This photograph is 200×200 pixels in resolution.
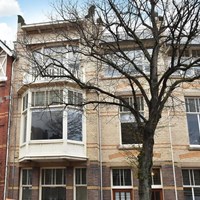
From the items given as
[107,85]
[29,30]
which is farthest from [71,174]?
[29,30]

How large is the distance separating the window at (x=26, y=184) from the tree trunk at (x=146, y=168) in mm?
8132

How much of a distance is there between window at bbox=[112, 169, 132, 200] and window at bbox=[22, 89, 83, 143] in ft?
8.05

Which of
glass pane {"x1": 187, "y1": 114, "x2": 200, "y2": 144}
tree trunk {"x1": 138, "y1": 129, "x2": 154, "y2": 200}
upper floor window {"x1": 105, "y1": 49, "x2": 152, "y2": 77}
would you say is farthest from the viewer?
glass pane {"x1": 187, "y1": 114, "x2": 200, "y2": 144}

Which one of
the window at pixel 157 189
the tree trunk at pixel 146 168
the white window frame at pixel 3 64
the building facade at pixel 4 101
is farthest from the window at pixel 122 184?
the white window frame at pixel 3 64

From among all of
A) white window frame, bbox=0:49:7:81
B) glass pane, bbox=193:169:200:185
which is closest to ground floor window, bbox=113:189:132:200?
glass pane, bbox=193:169:200:185

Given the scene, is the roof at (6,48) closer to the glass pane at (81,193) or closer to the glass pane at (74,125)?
the glass pane at (74,125)

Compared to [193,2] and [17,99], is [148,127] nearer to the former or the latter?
[193,2]

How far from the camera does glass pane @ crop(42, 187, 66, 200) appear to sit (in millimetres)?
14531

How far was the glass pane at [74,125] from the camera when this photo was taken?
1498 centimetres

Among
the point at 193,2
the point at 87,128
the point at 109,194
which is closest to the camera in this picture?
the point at 193,2

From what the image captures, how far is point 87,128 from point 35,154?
2.80 meters

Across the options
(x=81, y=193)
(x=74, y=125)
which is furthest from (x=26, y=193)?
(x=74, y=125)

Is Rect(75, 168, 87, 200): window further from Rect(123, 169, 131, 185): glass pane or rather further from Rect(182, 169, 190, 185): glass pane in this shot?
Rect(182, 169, 190, 185): glass pane

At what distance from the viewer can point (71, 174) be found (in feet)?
47.7
